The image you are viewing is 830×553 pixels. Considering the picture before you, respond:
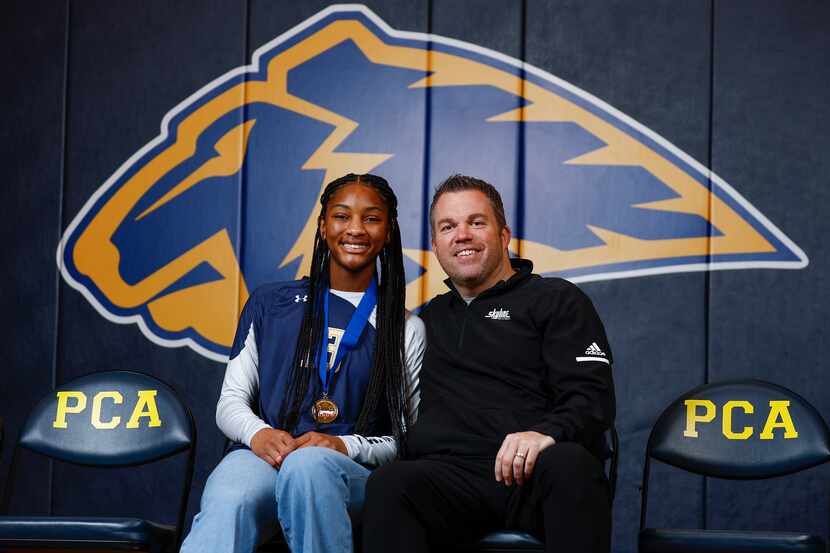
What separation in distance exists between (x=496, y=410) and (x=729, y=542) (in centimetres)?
62

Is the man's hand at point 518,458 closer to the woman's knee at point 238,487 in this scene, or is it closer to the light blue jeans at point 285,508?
the light blue jeans at point 285,508

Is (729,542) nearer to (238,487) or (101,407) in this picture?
(238,487)

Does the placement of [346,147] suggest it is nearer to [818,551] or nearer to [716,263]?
[716,263]

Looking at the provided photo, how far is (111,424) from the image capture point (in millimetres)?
2635

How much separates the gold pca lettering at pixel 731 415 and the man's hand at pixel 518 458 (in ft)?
2.25

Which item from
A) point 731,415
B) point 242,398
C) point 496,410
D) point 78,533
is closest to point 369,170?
point 242,398

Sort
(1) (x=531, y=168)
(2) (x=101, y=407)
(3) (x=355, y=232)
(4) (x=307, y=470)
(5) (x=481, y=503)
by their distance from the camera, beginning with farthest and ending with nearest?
(1) (x=531, y=168) → (2) (x=101, y=407) → (3) (x=355, y=232) → (5) (x=481, y=503) → (4) (x=307, y=470)

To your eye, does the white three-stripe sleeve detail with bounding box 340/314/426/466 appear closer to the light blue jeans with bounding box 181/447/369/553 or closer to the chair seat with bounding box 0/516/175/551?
the light blue jeans with bounding box 181/447/369/553

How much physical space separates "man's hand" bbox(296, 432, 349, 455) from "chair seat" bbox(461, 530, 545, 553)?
37cm

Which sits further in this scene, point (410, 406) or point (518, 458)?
point (410, 406)

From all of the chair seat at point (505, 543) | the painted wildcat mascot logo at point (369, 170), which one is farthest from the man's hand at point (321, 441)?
the painted wildcat mascot logo at point (369, 170)

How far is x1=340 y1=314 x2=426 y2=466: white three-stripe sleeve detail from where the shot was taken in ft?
7.45

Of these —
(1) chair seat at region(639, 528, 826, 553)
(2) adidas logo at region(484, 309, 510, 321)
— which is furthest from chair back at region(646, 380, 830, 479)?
(2) adidas logo at region(484, 309, 510, 321)

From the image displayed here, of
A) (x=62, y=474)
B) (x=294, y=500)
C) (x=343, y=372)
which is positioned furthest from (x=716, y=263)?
(x=62, y=474)
